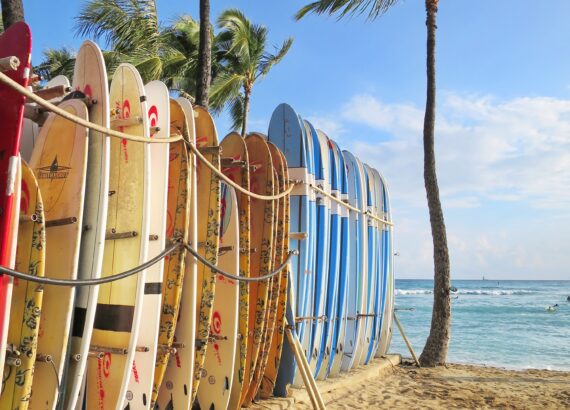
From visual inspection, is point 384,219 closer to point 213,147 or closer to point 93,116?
point 213,147

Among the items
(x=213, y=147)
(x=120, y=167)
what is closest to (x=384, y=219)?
(x=213, y=147)

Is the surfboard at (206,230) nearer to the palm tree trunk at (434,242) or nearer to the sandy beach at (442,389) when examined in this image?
the sandy beach at (442,389)

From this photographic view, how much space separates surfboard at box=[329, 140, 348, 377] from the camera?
5.62m

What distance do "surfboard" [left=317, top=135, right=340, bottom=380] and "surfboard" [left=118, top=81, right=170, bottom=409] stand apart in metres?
2.40

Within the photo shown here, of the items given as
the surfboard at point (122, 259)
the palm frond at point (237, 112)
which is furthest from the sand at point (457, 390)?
the palm frond at point (237, 112)

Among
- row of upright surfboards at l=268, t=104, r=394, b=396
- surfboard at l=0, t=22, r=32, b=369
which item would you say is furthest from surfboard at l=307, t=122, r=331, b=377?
surfboard at l=0, t=22, r=32, b=369

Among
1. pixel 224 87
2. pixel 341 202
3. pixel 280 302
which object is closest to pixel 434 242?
pixel 341 202

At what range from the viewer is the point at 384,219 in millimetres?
7441

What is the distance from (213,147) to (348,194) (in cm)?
276

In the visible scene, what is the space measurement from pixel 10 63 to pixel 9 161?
424 mm

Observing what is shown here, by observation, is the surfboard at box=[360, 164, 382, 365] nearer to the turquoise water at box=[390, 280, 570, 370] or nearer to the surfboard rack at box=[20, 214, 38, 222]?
the surfboard rack at box=[20, 214, 38, 222]

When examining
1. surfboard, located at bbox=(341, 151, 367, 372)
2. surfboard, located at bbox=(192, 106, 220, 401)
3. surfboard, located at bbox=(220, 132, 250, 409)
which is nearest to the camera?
surfboard, located at bbox=(192, 106, 220, 401)

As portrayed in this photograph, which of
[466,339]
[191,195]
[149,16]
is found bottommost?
[466,339]

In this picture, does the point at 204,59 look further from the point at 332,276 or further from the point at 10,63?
the point at 10,63
